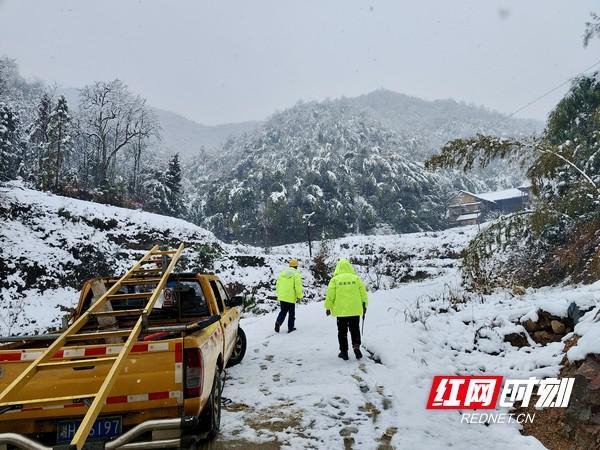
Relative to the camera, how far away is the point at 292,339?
944 cm

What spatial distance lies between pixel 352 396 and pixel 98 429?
3.31 metres

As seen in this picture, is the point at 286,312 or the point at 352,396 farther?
the point at 286,312

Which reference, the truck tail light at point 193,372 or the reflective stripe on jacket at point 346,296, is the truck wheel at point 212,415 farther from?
the reflective stripe on jacket at point 346,296

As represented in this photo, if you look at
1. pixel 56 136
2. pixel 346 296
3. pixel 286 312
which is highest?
pixel 56 136

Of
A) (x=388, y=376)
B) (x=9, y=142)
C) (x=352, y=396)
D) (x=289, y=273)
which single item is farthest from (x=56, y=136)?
(x=352, y=396)

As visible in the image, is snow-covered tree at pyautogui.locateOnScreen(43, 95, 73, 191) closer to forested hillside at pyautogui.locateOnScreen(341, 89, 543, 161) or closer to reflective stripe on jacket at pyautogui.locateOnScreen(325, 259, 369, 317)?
reflective stripe on jacket at pyautogui.locateOnScreen(325, 259, 369, 317)

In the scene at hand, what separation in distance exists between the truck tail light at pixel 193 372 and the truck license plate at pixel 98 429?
2.05 ft

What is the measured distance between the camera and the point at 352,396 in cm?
582

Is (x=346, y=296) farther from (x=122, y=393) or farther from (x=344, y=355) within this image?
(x=122, y=393)

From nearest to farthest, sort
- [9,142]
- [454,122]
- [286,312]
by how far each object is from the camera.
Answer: [286,312]
[9,142]
[454,122]

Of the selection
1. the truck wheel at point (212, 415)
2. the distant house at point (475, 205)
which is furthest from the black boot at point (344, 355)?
the distant house at point (475, 205)

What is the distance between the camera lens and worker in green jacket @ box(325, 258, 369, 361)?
293 inches

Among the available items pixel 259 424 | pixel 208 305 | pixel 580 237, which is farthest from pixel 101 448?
pixel 580 237

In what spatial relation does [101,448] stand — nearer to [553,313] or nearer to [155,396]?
[155,396]
